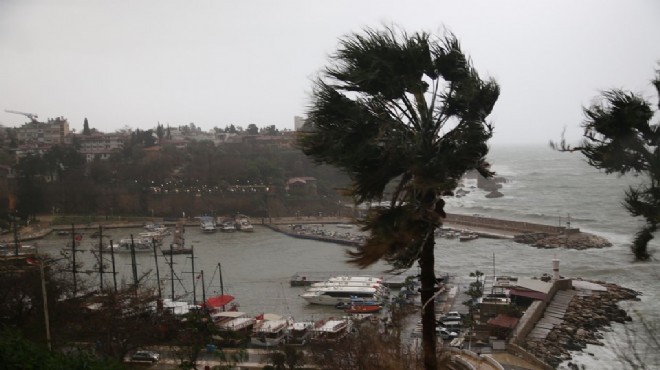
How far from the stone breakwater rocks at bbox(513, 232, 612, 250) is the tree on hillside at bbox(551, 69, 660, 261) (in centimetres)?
1544

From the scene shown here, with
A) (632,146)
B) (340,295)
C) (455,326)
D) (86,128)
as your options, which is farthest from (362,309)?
→ (86,128)

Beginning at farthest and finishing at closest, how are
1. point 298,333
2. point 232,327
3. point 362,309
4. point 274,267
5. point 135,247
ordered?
point 135,247, point 274,267, point 362,309, point 298,333, point 232,327

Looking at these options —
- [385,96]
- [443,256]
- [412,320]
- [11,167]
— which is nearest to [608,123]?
[385,96]

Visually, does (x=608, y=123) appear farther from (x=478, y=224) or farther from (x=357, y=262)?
(x=478, y=224)

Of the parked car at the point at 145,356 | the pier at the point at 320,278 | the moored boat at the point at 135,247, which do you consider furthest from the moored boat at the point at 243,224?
the parked car at the point at 145,356

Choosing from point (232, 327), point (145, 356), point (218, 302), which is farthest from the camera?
point (218, 302)

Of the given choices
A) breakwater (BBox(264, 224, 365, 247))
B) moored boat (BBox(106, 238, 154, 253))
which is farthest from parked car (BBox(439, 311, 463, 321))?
moored boat (BBox(106, 238, 154, 253))

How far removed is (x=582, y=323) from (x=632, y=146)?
8007 millimetres

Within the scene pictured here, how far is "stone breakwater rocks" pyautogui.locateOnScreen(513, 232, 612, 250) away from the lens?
55.6 ft

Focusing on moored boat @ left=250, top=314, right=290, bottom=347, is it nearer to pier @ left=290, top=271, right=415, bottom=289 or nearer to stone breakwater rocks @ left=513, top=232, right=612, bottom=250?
pier @ left=290, top=271, right=415, bottom=289

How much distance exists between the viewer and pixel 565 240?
690 inches

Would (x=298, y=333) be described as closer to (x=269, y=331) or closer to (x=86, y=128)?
(x=269, y=331)

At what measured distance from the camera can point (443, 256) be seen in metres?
15.8

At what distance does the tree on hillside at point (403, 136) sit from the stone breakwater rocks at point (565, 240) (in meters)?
16.1
